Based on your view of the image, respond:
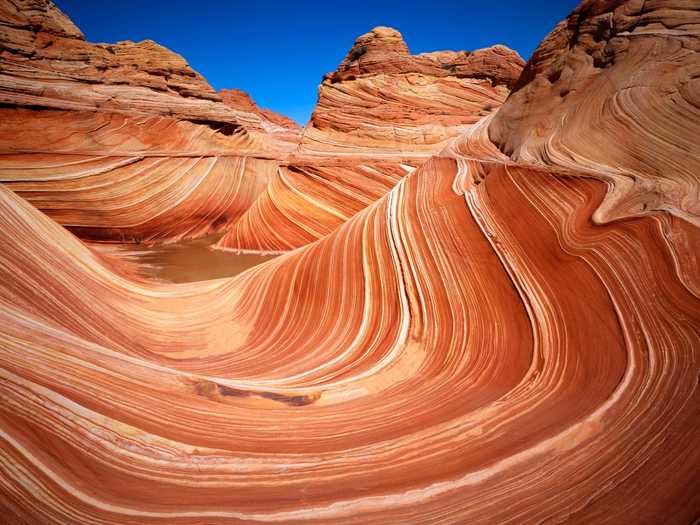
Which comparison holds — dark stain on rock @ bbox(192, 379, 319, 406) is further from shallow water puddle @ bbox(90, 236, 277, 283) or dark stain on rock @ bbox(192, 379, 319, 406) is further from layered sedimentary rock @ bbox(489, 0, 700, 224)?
shallow water puddle @ bbox(90, 236, 277, 283)

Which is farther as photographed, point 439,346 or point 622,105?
point 622,105

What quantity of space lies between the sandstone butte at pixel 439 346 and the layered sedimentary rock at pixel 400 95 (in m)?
3.06

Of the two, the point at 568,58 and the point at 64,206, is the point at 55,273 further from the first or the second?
the point at 64,206

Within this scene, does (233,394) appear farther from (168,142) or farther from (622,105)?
(168,142)

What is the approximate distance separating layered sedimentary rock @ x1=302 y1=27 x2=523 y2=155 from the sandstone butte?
3058mm

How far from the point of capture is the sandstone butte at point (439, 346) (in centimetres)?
107

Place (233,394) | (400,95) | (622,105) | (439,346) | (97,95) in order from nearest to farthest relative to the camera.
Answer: (233,394) < (439,346) < (622,105) < (97,95) < (400,95)

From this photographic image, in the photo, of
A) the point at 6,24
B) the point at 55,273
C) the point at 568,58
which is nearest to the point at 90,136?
the point at 6,24

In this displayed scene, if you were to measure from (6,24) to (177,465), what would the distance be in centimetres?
1197

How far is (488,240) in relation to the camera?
2543 mm

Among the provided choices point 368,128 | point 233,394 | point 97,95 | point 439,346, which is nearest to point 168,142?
point 97,95

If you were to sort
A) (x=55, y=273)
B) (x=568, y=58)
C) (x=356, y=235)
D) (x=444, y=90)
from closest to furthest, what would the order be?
(x=55, y=273) → (x=356, y=235) → (x=568, y=58) → (x=444, y=90)

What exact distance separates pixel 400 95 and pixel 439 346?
7804 mm

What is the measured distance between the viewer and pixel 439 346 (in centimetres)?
221
